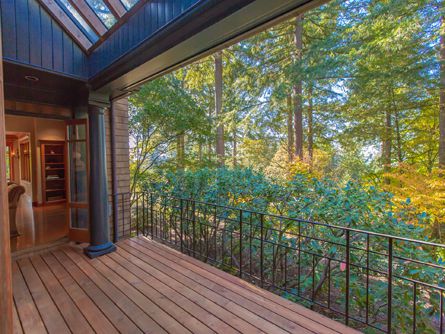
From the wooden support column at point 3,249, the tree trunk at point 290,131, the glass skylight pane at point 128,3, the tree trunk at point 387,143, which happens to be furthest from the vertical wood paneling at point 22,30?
the tree trunk at point 387,143

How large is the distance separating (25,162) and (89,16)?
886 cm

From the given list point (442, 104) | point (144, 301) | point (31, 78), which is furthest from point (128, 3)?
point (442, 104)

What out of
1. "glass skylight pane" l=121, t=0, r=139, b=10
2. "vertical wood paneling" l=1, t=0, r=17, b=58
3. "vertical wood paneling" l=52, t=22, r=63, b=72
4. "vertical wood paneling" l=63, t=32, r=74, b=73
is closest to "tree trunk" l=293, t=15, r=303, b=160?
"glass skylight pane" l=121, t=0, r=139, b=10

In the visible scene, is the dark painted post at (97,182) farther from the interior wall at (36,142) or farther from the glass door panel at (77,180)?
the interior wall at (36,142)

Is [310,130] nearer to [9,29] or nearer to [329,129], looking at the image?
[329,129]

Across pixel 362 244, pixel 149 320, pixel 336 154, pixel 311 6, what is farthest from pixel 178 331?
pixel 336 154

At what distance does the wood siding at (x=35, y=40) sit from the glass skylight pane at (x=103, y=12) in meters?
0.52

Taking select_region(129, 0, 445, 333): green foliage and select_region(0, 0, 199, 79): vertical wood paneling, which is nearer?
select_region(0, 0, 199, 79): vertical wood paneling

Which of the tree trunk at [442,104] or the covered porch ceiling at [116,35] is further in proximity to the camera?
the tree trunk at [442,104]

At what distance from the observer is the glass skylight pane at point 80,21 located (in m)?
2.68

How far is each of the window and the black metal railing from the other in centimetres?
671

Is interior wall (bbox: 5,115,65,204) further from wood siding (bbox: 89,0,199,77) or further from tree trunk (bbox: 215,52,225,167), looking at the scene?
wood siding (bbox: 89,0,199,77)

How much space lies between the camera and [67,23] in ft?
9.06

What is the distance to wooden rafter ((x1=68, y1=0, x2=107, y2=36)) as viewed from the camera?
258cm
